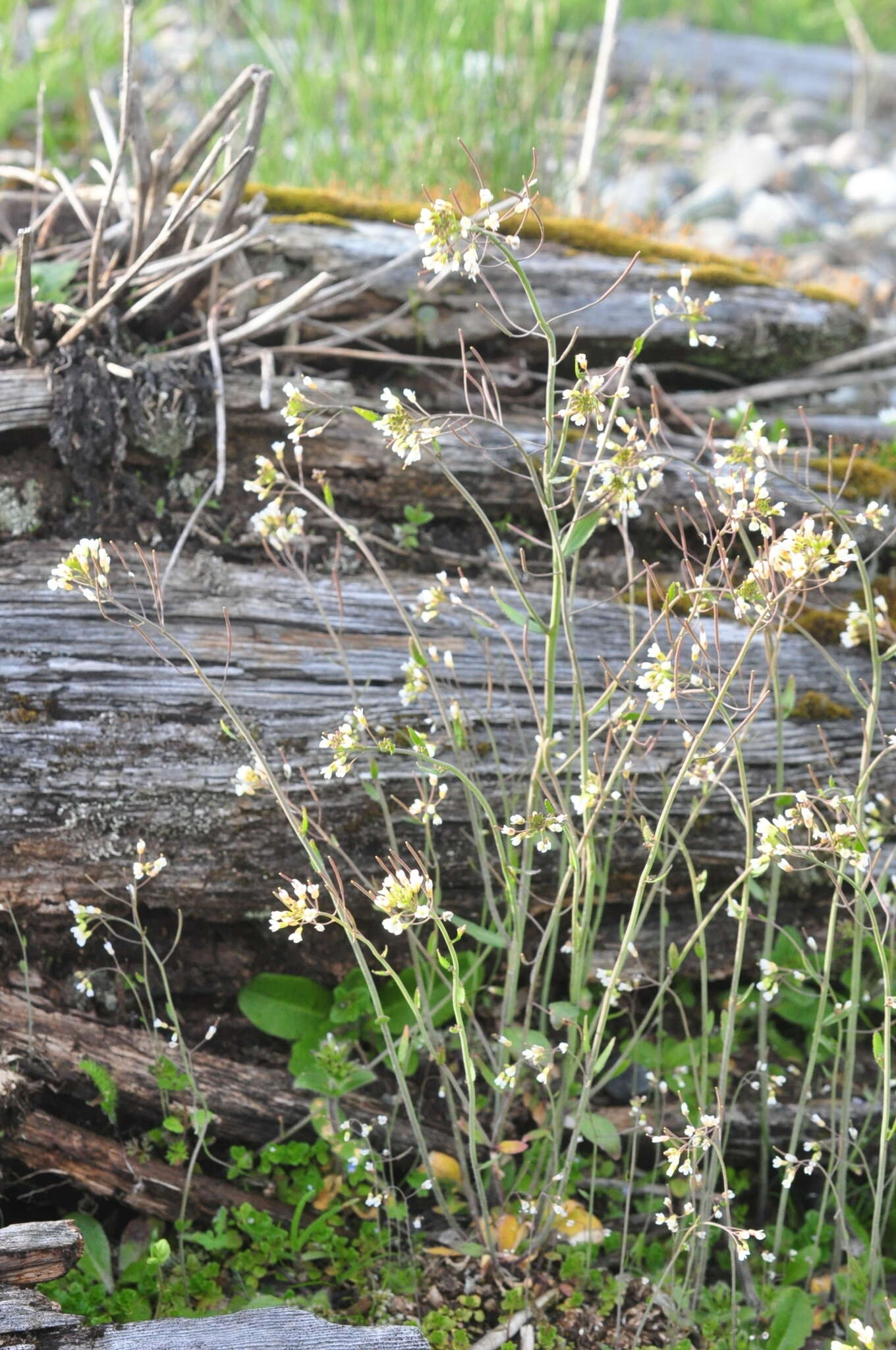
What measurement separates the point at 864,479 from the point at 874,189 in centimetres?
621

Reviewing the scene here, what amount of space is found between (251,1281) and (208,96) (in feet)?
19.3

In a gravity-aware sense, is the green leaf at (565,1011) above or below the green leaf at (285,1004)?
above

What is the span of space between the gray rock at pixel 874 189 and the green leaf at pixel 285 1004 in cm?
821

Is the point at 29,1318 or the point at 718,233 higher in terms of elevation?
the point at 718,233

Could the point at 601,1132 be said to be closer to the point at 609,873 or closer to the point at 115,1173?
the point at 609,873

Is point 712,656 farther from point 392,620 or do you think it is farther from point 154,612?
point 154,612

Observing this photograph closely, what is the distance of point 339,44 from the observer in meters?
6.26

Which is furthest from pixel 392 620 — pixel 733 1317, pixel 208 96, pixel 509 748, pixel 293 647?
pixel 208 96

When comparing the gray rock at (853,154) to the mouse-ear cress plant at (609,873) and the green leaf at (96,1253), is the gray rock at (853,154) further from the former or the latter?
the green leaf at (96,1253)

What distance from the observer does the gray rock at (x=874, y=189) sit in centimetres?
848

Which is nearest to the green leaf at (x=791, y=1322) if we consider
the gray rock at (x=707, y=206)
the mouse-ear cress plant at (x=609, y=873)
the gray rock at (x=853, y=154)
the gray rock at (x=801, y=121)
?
the mouse-ear cress plant at (x=609, y=873)

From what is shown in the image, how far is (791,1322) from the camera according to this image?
89.5 inches

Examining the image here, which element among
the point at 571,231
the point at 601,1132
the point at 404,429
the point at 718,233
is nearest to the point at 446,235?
the point at 404,429

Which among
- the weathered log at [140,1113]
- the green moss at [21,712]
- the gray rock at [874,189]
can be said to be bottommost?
the weathered log at [140,1113]
